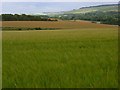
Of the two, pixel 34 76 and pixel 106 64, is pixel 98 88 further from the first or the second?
pixel 106 64

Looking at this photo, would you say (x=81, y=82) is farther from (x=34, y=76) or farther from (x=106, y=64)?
(x=106, y=64)

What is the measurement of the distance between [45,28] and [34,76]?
33374 mm

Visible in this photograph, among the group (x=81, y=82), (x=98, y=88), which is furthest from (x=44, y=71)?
(x=98, y=88)

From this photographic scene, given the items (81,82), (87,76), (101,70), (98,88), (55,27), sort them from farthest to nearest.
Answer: (55,27) → (101,70) → (87,76) → (81,82) → (98,88)

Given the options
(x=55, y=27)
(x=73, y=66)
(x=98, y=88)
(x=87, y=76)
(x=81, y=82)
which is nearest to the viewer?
(x=98, y=88)

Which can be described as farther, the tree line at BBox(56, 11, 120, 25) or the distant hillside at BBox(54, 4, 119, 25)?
the distant hillside at BBox(54, 4, 119, 25)

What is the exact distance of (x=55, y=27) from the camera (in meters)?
37.0

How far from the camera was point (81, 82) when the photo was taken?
3.50m

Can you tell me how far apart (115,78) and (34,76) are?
3.29 feet

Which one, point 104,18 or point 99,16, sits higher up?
point 99,16

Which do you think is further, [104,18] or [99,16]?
[99,16]

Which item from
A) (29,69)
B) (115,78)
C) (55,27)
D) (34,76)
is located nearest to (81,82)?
(115,78)

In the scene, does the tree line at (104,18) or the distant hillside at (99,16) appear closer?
the tree line at (104,18)

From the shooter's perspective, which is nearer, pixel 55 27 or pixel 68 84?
pixel 68 84
